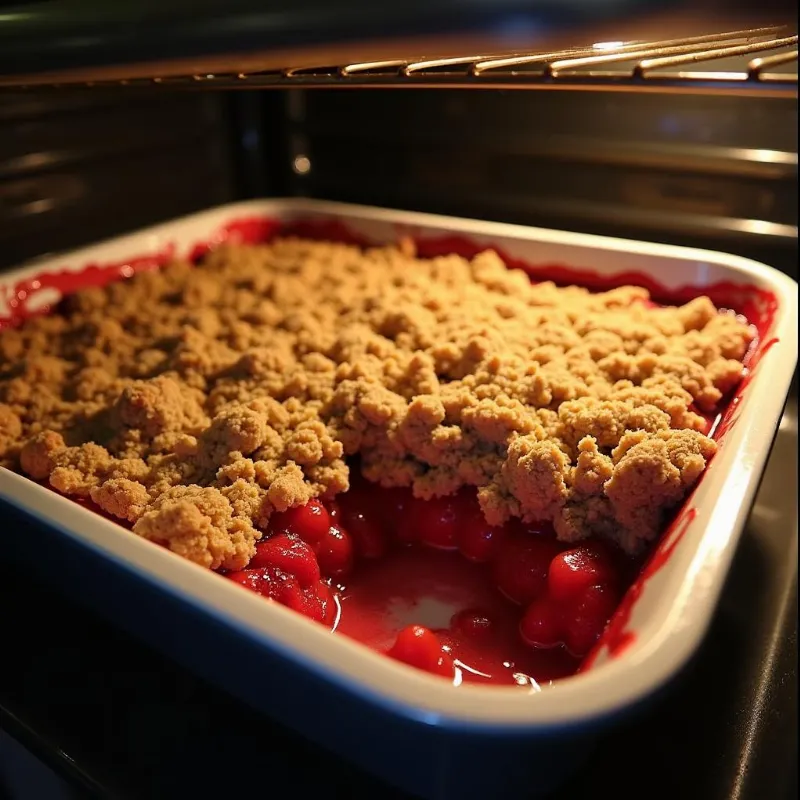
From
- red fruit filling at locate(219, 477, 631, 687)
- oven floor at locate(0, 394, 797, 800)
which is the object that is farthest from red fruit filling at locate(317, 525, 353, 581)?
oven floor at locate(0, 394, 797, 800)

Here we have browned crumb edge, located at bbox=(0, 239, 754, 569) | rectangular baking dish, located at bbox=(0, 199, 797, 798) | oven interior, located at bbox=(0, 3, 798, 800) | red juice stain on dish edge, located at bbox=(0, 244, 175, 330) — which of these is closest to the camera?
rectangular baking dish, located at bbox=(0, 199, 797, 798)

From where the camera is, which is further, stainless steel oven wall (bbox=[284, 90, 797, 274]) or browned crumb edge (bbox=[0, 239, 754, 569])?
stainless steel oven wall (bbox=[284, 90, 797, 274])

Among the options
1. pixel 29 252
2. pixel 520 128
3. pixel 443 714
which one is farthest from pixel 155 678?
pixel 520 128

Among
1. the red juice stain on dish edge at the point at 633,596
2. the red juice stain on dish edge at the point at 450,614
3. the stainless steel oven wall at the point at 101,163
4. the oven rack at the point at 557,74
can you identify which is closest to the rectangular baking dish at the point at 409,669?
the red juice stain on dish edge at the point at 633,596

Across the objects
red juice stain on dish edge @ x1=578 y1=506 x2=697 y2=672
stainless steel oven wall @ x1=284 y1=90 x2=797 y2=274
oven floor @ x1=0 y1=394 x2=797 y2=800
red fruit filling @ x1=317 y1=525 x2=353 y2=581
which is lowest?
oven floor @ x1=0 y1=394 x2=797 y2=800

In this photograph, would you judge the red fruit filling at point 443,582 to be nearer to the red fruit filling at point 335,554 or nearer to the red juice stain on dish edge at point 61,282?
the red fruit filling at point 335,554

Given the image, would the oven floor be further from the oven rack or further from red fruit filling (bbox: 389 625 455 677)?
the oven rack

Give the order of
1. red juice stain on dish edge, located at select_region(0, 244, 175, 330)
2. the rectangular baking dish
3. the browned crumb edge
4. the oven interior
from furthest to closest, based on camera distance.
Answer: red juice stain on dish edge, located at select_region(0, 244, 175, 330) < the browned crumb edge < the oven interior < the rectangular baking dish
